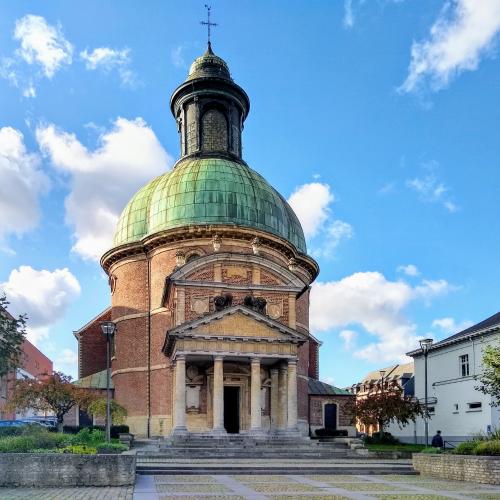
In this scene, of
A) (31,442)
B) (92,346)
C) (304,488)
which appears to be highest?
(92,346)

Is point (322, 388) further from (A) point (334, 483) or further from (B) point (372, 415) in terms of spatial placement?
(A) point (334, 483)

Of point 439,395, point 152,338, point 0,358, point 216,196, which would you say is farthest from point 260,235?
point 0,358

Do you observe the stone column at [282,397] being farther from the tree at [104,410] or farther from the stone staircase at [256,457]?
the tree at [104,410]

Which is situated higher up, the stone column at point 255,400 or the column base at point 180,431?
the stone column at point 255,400

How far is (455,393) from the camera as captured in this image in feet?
146

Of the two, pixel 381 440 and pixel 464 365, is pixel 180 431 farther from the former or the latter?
pixel 464 365

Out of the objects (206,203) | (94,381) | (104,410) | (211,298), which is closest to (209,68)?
(206,203)

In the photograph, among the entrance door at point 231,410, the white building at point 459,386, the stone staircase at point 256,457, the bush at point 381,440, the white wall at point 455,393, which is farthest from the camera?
the bush at point 381,440

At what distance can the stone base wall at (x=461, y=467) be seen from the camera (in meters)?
20.7

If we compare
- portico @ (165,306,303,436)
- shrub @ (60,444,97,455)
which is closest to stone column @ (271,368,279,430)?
portico @ (165,306,303,436)

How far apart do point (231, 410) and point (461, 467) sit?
20.0 metres

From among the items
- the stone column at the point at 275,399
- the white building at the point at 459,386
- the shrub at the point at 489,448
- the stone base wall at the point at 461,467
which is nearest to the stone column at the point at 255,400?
the stone column at the point at 275,399

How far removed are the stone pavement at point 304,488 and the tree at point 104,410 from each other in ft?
51.3

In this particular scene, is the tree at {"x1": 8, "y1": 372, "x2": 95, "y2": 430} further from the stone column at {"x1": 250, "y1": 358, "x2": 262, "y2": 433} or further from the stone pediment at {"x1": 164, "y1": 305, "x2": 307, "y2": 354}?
the stone column at {"x1": 250, "y1": 358, "x2": 262, "y2": 433}
